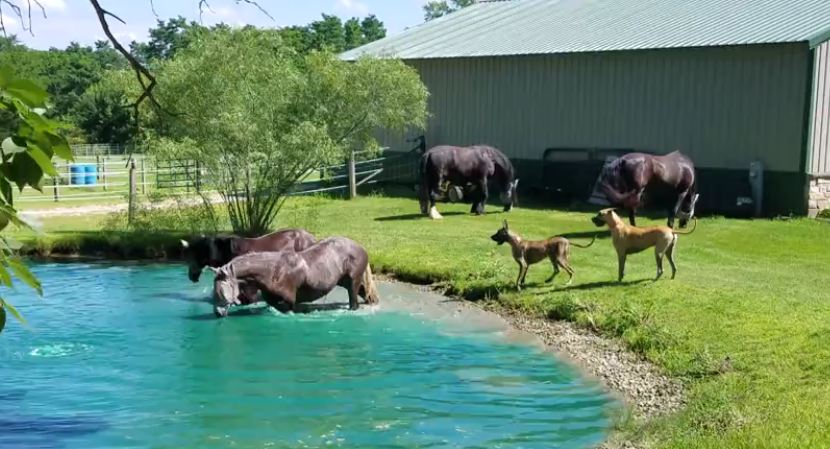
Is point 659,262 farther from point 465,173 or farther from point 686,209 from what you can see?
point 465,173

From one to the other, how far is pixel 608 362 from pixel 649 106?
49.4 feet

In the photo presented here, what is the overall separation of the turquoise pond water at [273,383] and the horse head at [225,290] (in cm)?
19

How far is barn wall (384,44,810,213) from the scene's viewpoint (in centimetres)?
2358

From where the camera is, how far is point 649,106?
26.1 metres

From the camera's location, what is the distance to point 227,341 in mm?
13250

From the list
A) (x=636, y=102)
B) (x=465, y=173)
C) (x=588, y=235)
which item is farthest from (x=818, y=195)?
(x=465, y=173)

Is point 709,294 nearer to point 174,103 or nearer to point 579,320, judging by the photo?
point 579,320

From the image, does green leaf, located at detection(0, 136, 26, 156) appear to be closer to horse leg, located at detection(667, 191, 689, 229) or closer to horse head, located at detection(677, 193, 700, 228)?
horse leg, located at detection(667, 191, 689, 229)

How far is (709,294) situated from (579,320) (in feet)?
6.11

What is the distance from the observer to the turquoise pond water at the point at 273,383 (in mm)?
9570

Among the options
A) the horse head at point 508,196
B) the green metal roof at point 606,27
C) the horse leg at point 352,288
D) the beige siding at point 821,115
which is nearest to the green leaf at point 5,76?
the horse leg at point 352,288

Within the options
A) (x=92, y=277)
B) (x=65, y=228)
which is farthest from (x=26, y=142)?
(x=65, y=228)

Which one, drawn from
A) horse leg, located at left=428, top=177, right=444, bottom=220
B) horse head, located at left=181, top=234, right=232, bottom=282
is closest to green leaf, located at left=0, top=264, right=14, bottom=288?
horse head, located at left=181, top=234, right=232, bottom=282

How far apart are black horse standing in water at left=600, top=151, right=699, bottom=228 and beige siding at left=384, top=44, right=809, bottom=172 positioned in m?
3.60
